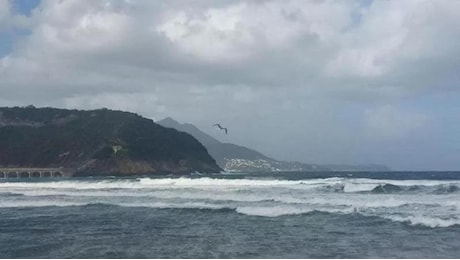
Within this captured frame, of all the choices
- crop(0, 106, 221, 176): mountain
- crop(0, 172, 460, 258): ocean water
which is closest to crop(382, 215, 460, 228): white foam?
crop(0, 172, 460, 258): ocean water

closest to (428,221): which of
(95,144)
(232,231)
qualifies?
(232,231)

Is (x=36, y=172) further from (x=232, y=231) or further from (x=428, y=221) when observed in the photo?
(x=428, y=221)

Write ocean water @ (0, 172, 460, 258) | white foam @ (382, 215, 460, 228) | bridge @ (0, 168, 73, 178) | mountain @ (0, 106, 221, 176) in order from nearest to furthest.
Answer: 1. ocean water @ (0, 172, 460, 258)
2. white foam @ (382, 215, 460, 228)
3. bridge @ (0, 168, 73, 178)
4. mountain @ (0, 106, 221, 176)

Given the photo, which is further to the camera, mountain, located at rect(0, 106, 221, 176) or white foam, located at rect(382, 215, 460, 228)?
mountain, located at rect(0, 106, 221, 176)

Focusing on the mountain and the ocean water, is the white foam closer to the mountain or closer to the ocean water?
the ocean water

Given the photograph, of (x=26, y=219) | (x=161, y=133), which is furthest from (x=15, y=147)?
(x=26, y=219)

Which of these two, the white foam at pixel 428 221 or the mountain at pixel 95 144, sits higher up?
the mountain at pixel 95 144

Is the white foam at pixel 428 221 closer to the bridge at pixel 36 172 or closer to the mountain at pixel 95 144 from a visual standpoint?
the mountain at pixel 95 144

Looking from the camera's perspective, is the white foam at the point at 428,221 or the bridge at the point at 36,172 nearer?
the white foam at the point at 428,221

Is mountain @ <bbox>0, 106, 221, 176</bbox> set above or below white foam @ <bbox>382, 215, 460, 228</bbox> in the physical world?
above

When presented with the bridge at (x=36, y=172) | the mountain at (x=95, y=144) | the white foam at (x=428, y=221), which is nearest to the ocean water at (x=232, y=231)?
the white foam at (x=428, y=221)
